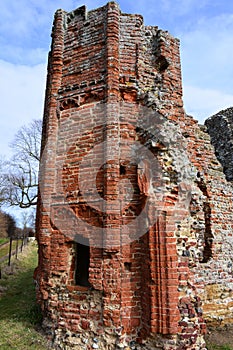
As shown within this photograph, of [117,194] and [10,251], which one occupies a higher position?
[117,194]

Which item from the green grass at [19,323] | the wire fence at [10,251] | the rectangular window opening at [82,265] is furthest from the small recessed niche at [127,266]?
the wire fence at [10,251]

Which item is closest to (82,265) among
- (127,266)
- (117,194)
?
(127,266)

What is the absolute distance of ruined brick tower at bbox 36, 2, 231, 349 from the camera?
173 inches

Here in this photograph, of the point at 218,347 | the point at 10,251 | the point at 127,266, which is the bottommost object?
the point at 218,347

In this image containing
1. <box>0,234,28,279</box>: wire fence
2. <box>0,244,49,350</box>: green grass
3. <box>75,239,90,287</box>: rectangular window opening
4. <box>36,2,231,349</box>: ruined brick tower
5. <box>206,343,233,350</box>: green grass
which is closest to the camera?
<box>36,2,231,349</box>: ruined brick tower

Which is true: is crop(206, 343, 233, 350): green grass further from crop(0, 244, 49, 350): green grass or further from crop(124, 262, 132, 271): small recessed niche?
crop(0, 244, 49, 350): green grass

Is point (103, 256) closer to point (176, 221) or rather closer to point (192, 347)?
point (176, 221)

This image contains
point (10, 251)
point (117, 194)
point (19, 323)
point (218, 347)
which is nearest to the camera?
point (117, 194)

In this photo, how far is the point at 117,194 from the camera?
4.94 metres

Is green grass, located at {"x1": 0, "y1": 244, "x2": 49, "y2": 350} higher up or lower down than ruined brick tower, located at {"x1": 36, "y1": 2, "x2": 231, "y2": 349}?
lower down

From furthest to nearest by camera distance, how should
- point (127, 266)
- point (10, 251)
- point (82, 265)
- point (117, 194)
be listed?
point (10, 251) < point (82, 265) < point (117, 194) < point (127, 266)

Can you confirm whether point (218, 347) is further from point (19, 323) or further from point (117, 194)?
point (19, 323)

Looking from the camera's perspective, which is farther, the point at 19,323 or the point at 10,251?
the point at 10,251

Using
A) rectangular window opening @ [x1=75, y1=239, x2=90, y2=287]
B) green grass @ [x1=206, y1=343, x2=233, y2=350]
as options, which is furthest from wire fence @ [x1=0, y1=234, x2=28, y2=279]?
green grass @ [x1=206, y1=343, x2=233, y2=350]
